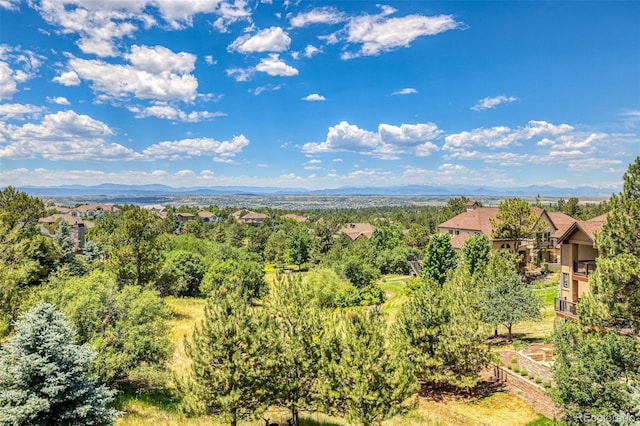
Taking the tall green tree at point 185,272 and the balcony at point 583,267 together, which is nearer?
the balcony at point 583,267

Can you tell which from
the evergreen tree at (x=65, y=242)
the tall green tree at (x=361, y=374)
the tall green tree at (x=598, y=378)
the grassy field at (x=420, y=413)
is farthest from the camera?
the evergreen tree at (x=65, y=242)

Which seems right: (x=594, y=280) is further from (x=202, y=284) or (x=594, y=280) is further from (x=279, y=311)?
(x=202, y=284)

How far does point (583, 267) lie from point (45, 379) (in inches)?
1206

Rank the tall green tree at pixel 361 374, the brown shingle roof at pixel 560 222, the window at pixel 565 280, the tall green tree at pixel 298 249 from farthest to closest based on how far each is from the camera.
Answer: the tall green tree at pixel 298 249, the brown shingle roof at pixel 560 222, the window at pixel 565 280, the tall green tree at pixel 361 374

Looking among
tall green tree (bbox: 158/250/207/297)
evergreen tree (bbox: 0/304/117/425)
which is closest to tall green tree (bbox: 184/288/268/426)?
evergreen tree (bbox: 0/304/117/425)

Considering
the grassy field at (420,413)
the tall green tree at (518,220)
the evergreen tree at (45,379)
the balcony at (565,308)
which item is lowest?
the grassy field at (420,413)

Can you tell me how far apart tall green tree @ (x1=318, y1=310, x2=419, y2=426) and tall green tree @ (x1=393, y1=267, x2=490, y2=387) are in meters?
6.18

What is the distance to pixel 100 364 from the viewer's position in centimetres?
1708

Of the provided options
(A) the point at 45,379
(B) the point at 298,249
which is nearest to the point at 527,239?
(B) the point at 298,249

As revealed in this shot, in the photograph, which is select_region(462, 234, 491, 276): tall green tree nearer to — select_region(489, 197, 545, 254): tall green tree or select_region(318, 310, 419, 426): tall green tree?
select_region(489, 197, 545, 254): tall green tree

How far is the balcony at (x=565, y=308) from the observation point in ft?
85.9

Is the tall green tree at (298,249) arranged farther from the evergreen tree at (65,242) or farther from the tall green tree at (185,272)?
the evergreen tree at (65,242)

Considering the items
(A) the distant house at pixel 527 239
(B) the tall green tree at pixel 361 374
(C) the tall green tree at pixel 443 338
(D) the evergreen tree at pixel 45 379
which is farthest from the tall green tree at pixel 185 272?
(D) the evergreen tree at pixel 45 379

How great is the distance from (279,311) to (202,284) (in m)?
36.0
